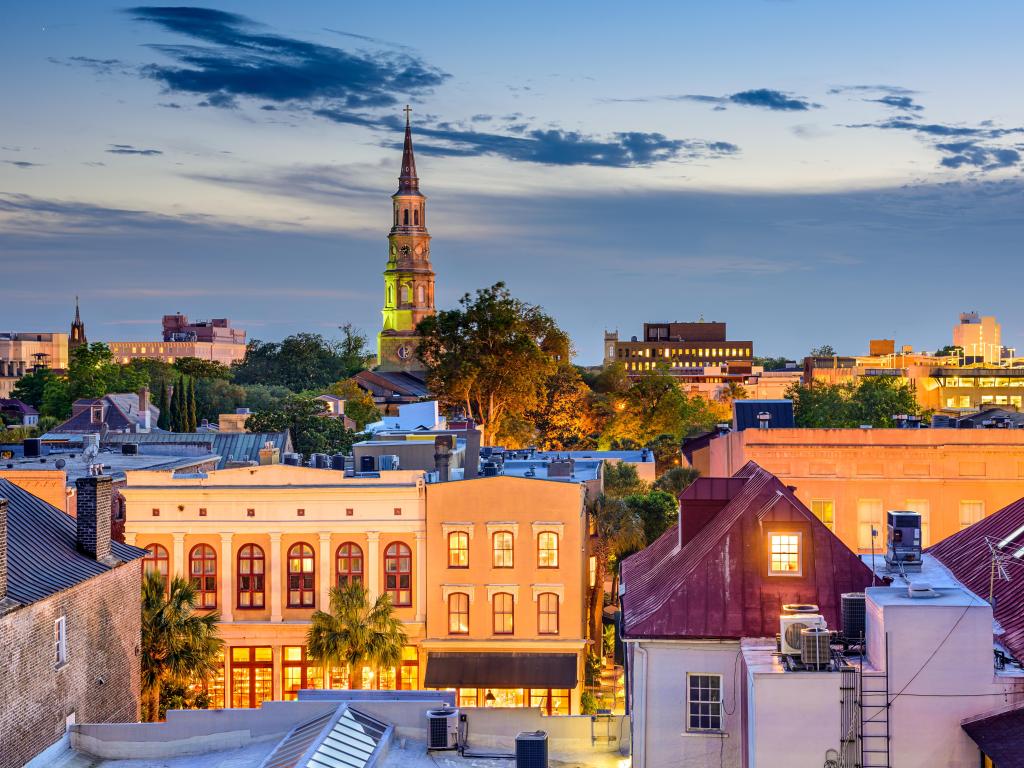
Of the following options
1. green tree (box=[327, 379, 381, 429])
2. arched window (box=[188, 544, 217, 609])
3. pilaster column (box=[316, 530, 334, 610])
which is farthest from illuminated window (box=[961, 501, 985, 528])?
green tree (box=[327, 379, 381, 429])

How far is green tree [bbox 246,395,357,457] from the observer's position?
87.2m

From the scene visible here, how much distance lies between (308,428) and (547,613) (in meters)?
48.3

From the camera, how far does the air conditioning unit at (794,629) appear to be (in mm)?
21500

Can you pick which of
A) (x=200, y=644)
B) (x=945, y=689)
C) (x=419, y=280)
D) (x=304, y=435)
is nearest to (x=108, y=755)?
(x=200, y=644)

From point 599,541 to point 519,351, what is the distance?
159 ft

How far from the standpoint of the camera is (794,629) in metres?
21.5

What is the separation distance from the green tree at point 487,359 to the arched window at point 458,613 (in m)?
51.2

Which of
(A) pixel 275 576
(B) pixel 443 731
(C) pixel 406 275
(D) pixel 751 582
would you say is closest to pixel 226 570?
(A) pixel 275 576

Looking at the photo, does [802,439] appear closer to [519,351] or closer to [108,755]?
[108,755]

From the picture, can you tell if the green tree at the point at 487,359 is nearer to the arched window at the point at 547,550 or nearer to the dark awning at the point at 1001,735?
the arched window at the point at 547,550

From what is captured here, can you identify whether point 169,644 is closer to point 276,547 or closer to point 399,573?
point 276,547

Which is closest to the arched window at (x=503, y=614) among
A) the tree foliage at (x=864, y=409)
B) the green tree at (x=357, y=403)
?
the tree foliage at (x=864, y=409)

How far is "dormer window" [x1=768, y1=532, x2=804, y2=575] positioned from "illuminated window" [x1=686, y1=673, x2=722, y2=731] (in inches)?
94.6

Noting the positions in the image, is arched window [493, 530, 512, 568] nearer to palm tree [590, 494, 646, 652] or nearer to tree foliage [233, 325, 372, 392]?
palm tree [590, 494, 646, 652]
